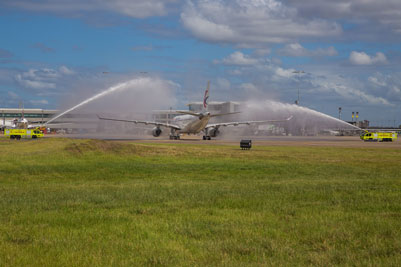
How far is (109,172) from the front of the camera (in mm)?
33125

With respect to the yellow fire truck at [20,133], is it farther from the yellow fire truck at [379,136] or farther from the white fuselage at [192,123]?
the yellow fire truck at [379,136]

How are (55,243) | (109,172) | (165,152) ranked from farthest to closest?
1. (165,152)
2. (109,172)
3. (55,243)

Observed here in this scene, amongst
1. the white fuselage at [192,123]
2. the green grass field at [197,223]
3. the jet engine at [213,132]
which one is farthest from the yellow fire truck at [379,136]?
the green grass field at [197,223]

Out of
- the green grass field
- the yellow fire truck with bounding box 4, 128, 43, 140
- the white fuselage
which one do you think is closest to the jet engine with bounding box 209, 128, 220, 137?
the white fuselage

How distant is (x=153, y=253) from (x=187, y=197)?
9031 millimetres

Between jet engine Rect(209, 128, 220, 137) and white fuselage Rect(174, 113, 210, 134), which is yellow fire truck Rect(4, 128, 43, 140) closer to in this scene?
white fuselage Rect(174, 113, 210, 134)

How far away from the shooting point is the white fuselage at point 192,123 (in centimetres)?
9594

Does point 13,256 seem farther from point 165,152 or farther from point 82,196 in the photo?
point 165,152

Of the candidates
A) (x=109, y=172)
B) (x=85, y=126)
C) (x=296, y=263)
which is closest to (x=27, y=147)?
(x=109, y=172)

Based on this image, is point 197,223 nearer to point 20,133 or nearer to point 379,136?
point 20,133

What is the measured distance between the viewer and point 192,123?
3841 inches

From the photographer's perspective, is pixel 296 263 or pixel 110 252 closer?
pixel 296 263

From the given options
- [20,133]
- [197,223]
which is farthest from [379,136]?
[197,223]

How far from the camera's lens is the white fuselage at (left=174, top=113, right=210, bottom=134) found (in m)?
95.9
